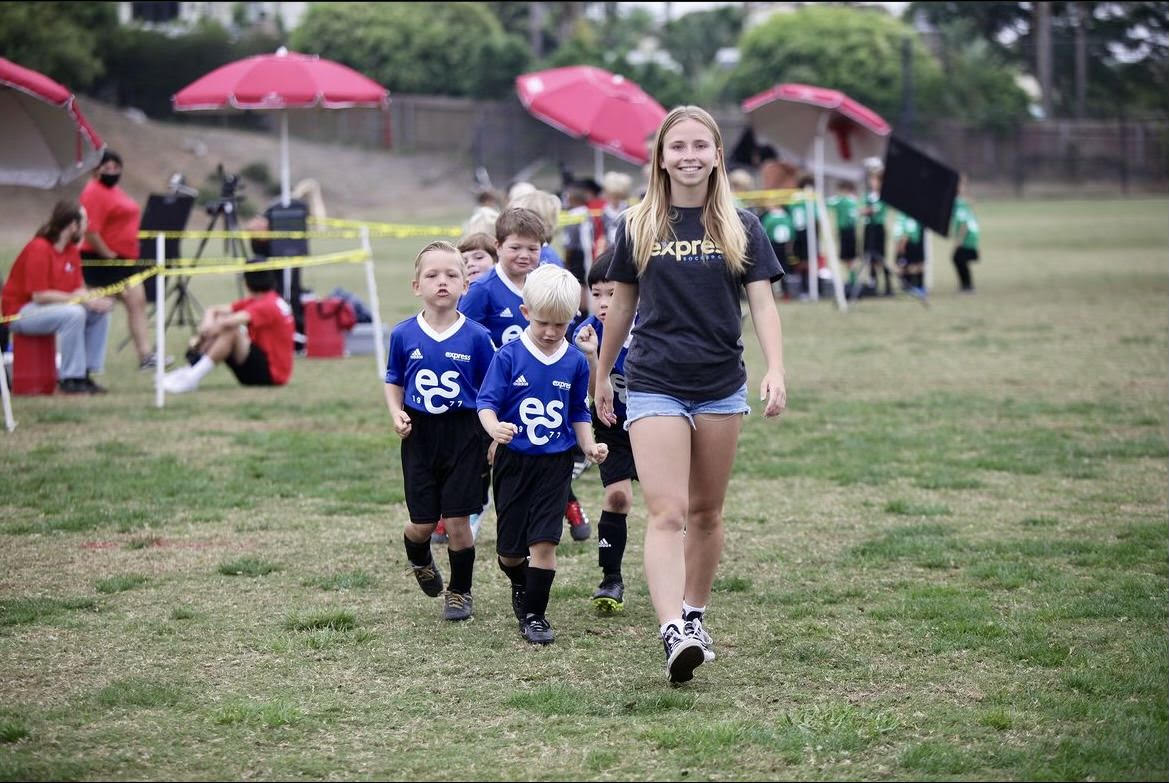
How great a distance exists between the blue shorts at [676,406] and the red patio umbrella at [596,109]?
41.9 feet

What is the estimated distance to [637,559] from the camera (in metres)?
7.39

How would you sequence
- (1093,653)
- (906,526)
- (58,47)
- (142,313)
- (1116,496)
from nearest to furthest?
(1093,653)
(906,526)
(1116,496)
(142,313)
(58,47)

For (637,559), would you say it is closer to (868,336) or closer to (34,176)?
(34,176)

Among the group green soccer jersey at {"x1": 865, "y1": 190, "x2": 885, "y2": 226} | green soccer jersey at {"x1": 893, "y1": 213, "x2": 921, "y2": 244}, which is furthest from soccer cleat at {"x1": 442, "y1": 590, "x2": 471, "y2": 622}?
green soccer jersey at {"x1": 893, "y1": 213, "x2": 921, "y2": 244}

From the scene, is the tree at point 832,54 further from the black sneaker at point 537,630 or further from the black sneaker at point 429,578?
the black sneaker at point 537,630

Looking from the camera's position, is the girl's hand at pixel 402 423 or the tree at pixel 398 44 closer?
the girl's hand at pixel 402 423

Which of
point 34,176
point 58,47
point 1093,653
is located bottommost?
point 1093,653

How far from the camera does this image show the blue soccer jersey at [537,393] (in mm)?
5809

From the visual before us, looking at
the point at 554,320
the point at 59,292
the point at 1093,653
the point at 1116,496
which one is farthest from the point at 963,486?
the point at 59,292

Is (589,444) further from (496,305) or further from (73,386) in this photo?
(73,386)

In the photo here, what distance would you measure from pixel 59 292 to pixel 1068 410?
8171 millimetres

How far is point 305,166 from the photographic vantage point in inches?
2019

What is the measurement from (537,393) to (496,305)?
1.15m

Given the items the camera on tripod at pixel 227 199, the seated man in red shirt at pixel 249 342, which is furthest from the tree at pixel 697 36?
the seated man in red shirt at pixel 249 342
